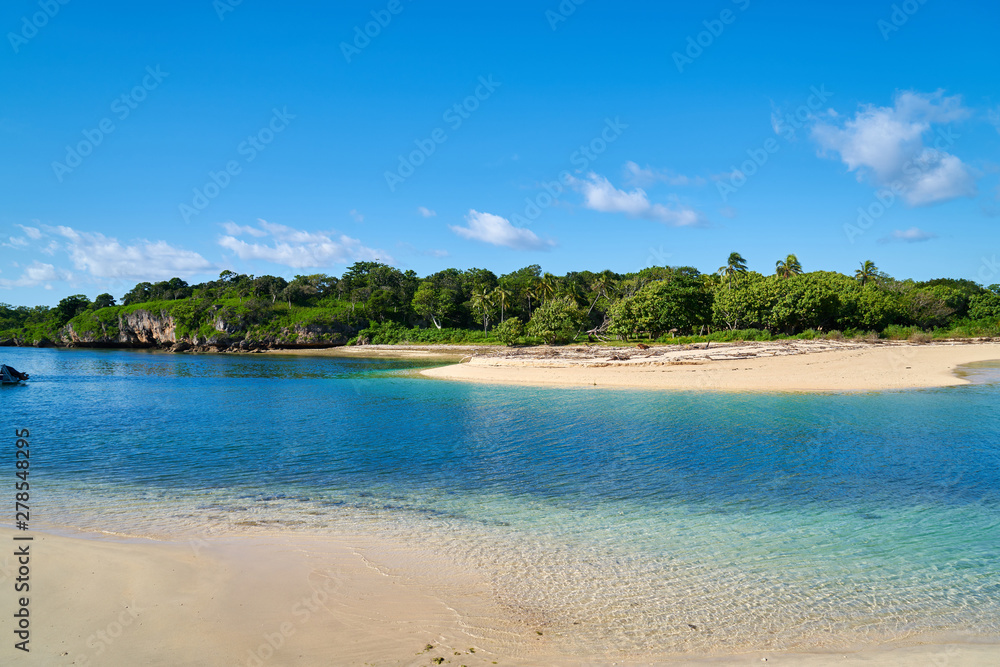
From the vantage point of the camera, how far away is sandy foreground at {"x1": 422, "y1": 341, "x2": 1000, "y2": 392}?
1243 inches

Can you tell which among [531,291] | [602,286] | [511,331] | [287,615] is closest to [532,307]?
[531,291]

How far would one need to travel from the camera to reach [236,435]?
20047mm

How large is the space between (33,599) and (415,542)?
16.9ft

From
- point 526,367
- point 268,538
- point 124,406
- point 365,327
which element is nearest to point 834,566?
point 268,538

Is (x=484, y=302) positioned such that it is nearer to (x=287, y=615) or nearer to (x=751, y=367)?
(x=751, y=367)

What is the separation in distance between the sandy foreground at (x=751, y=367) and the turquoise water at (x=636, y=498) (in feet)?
20.0

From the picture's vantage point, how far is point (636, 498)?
38.2 ft

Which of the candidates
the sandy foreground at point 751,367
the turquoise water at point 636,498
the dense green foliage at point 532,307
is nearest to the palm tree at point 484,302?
the dense green foliage at point 532,307

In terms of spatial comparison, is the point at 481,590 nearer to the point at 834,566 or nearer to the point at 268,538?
the point at 268,538

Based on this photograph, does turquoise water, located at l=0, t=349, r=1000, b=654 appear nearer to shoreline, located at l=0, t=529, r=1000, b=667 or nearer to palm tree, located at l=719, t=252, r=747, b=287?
shoreline, located at l=0, t=529, r=1000, b=667

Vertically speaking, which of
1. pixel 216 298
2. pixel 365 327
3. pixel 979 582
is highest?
pixel 216 298

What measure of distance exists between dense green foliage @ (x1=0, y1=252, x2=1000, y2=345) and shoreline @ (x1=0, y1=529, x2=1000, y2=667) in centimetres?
5576

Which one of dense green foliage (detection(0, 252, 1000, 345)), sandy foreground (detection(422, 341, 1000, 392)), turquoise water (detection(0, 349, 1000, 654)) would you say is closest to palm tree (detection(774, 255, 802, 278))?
dense green foliage (detection(0, 252, 1000, 345))

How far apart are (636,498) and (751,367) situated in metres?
29.8
